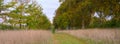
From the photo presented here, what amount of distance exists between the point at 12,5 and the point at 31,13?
5100 mm

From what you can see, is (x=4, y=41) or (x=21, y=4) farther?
(x=21, y=4)

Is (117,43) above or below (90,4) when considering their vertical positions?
below

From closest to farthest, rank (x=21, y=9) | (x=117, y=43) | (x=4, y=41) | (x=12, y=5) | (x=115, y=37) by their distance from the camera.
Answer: (x=4, y=41) < (x=117, y=43) < (x=115, y=37) < (x=12, y=5) < (x=21, y=9)

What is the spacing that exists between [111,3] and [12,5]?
39.6 feet

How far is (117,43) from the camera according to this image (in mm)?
12844

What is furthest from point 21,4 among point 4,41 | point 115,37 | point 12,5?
point 4,41

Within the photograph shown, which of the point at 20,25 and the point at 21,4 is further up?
the point at 21,4

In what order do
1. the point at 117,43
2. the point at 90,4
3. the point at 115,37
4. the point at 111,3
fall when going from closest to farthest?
the point at 117,43 < the point at 115,37 < the point at 111,3 < the point at 90,4

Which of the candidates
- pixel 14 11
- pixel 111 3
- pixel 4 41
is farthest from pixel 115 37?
pixel 14 11

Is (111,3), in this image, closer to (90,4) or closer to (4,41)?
(90,4)

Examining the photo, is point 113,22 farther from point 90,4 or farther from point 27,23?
point 27,23

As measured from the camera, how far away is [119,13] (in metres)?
27.2

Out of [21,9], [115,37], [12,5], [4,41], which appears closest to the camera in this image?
[4,41]

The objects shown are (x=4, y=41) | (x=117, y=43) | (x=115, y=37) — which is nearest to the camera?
(x=4, y=41)
